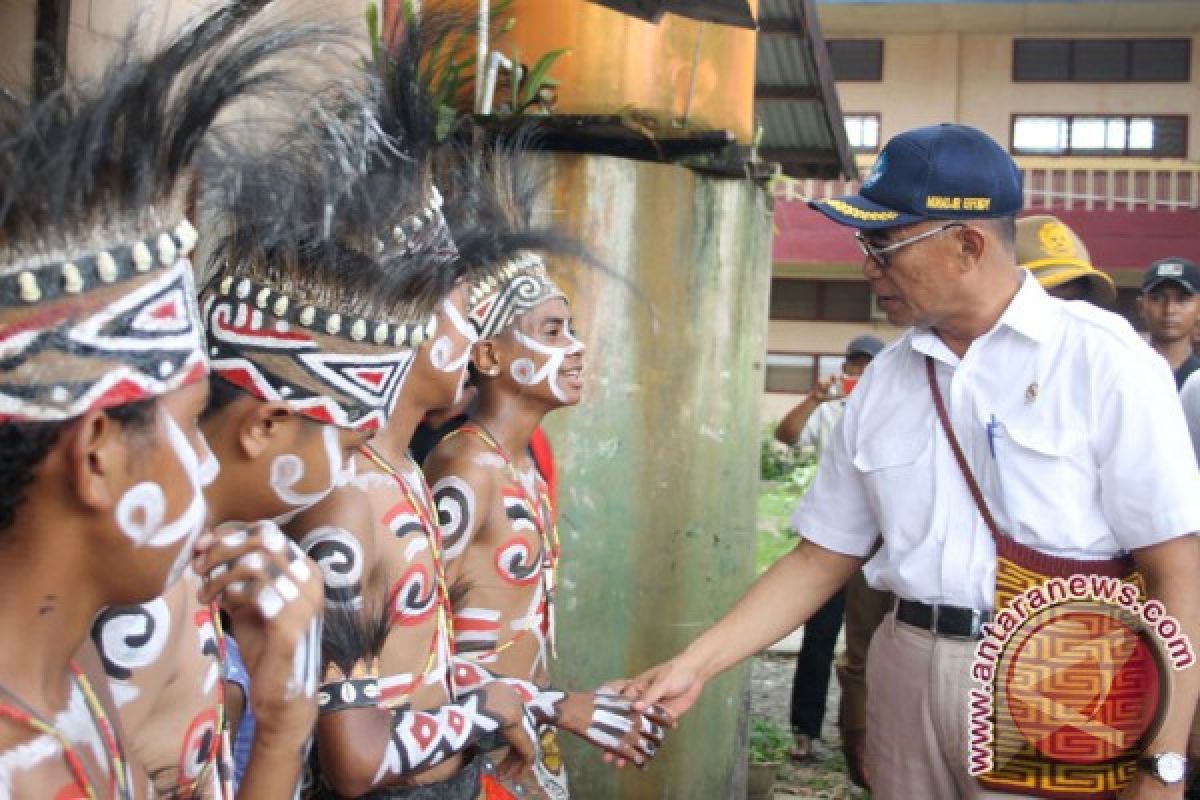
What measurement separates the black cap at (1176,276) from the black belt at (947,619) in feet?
11.4

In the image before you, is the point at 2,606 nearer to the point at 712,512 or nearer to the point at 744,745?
the point at 712,512

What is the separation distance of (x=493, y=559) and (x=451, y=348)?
621 mm

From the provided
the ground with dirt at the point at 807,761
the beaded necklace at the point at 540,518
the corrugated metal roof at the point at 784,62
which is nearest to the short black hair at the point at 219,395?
the beaded necklace at the point at 540,518

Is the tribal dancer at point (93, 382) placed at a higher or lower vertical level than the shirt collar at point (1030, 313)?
lower

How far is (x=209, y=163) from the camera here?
73.5 inches

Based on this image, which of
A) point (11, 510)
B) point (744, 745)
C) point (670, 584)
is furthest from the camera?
point (744, 745)

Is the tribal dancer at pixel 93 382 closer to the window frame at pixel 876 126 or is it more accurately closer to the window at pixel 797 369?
the window at pixel 797 369

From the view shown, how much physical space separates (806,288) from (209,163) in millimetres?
19678

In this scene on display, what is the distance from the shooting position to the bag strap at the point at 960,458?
10.5 feet

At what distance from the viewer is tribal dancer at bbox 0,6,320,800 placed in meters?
1.55

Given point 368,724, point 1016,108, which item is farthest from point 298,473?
point 1016,108

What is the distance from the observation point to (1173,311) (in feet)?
20.0

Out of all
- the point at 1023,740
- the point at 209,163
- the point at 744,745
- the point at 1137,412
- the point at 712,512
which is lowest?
the point at 744,745

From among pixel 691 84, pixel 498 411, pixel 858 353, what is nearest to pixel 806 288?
pixel 858 353
